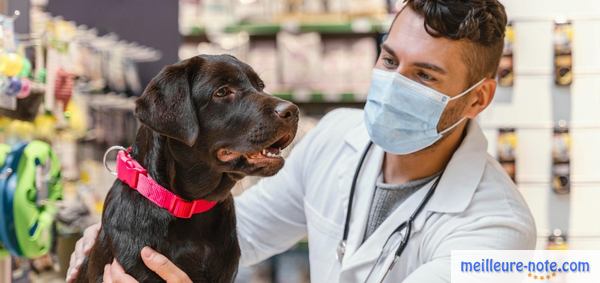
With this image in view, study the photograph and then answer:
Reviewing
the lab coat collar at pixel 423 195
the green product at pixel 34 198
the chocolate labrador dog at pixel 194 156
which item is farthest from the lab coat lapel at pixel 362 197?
the green product at pixel 34 198

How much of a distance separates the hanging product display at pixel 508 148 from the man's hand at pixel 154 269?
2624mm

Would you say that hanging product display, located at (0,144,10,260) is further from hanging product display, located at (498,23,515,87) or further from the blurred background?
hanging product display, located at (498,23,515,87)

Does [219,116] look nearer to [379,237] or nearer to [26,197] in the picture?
[379,237]

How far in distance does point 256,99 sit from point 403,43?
0.63 metres

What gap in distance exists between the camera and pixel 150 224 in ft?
4.63

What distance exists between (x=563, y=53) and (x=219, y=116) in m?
2.73

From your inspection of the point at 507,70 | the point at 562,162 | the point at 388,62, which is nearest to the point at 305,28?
the point at 507,70

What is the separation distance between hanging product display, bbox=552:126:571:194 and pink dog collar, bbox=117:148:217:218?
2.64 meters

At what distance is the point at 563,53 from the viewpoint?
3652 mm

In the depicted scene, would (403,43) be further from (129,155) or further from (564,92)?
(564,92)

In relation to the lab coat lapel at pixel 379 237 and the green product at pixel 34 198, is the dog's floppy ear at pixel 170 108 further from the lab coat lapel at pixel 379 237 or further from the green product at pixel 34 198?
the green product at pixel 34 198

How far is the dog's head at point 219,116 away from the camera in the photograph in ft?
4.25

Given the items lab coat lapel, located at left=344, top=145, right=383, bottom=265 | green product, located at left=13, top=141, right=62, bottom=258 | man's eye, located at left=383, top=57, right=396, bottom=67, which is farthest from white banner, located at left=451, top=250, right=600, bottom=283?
green product, located at left=13, top=141, right=62, bottom=258

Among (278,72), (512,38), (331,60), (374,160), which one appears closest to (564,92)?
(512,38)
